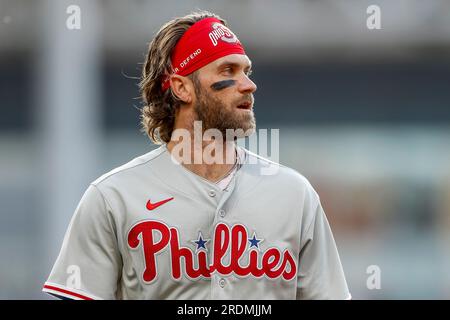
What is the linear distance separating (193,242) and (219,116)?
22.4 inches

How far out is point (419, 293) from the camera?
10.6 meters

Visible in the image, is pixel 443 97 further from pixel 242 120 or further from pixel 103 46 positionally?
pixel 242 120

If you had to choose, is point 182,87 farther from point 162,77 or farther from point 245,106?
point 245,106

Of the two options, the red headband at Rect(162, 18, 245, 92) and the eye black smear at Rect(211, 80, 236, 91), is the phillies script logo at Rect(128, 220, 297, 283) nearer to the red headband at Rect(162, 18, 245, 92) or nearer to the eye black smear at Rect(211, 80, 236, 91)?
the eye black smear at Rect(211, 80, 236, 91)

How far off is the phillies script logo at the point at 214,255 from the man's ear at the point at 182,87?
0.61 meters

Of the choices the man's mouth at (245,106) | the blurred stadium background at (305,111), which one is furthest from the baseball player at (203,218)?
the blurred stadium background at (305,111)

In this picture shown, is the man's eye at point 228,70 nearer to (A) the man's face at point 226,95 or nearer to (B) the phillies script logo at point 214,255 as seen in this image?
(A) the man's face at point 226,95

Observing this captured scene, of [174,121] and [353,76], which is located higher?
[353,76]

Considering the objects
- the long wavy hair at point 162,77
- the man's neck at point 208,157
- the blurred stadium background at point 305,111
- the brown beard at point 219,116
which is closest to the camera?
the brown beard at point 219,116

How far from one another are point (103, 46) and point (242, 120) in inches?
307

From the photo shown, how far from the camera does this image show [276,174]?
398 cm

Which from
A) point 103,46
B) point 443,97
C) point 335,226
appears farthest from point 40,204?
point 443,97

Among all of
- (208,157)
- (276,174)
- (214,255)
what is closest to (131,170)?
(208,157)

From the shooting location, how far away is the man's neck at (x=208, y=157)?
391cm
